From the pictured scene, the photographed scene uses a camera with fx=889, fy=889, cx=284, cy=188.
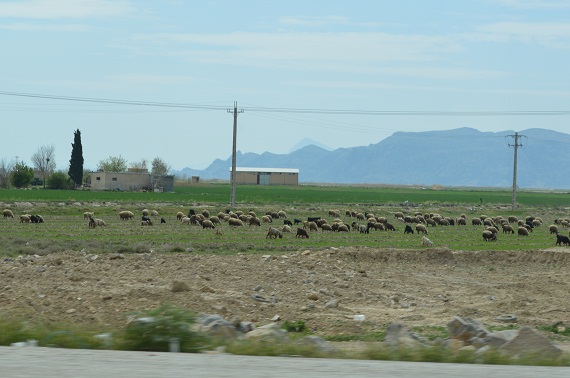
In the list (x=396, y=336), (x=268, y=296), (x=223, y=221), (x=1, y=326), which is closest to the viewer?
(x=1, y=326)

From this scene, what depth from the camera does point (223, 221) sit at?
195 feet

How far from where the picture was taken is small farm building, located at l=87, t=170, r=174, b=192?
134m

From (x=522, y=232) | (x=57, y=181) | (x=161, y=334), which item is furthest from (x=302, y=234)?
(x=57, y=181)

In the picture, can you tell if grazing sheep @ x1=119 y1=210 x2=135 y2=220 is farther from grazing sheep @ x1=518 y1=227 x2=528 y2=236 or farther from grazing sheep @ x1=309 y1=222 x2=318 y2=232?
grazing sheep @ x1=518 y1=227 x2=528 y2=236

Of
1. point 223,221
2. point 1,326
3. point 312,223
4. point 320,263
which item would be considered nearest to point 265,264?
point 320,263

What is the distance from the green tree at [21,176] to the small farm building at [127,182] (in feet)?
31.3

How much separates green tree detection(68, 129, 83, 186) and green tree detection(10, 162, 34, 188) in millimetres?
7642

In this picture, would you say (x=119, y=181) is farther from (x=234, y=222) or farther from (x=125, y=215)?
(x=234, y=222)

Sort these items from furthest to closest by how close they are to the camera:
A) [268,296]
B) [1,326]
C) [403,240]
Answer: [403,240], [268,296], [1,326]

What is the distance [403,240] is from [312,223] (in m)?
8.50

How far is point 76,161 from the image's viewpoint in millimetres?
131500

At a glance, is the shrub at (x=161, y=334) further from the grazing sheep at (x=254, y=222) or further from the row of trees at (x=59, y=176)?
the row of trees at (x=59, y=176)

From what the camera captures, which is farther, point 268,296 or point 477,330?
point 268,296

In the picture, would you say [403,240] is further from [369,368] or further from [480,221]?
[369,368]
